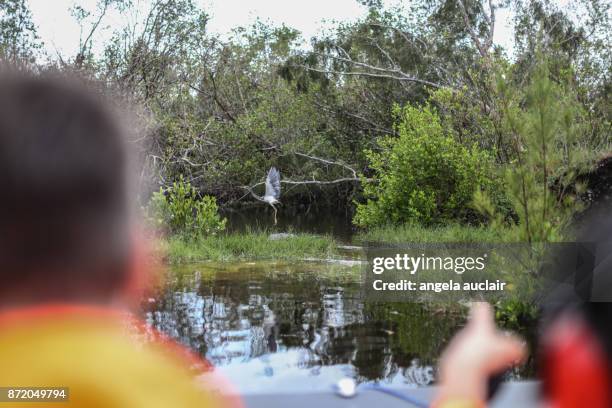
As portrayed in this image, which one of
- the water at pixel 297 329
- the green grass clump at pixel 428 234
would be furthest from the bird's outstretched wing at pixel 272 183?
the water at pixel 297 329

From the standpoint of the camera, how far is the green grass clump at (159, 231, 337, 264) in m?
10.1

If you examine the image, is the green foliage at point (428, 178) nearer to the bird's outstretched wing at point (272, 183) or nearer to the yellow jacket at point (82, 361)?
the bird's outstretched wing at point (272, 183)

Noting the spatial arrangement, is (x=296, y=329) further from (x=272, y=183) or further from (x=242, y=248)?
(x=272, y=183)

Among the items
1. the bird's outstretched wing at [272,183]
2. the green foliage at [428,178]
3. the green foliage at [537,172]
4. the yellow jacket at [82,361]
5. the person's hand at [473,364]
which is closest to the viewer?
the yellow jacket at [82,361]

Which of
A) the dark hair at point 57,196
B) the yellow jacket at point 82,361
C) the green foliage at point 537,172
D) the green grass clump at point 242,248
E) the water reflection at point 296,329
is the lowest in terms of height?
the water reflection at point 296,329

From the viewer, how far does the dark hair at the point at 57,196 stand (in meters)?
0.63

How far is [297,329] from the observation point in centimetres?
569

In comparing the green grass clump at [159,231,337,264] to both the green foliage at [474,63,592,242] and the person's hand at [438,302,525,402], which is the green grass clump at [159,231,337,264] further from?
the person's hand at [438,302,525,402]

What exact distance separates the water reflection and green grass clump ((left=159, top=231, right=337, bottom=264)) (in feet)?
5.83

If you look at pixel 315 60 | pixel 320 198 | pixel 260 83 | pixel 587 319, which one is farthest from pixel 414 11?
pixel 587 319

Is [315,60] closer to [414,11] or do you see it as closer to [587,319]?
[414,11]

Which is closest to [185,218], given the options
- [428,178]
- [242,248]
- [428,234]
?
[242,248]

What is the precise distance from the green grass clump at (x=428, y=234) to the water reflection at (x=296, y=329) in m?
2.98

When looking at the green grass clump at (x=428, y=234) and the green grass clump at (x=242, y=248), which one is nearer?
the green grass clump at (x=242, y=248)
